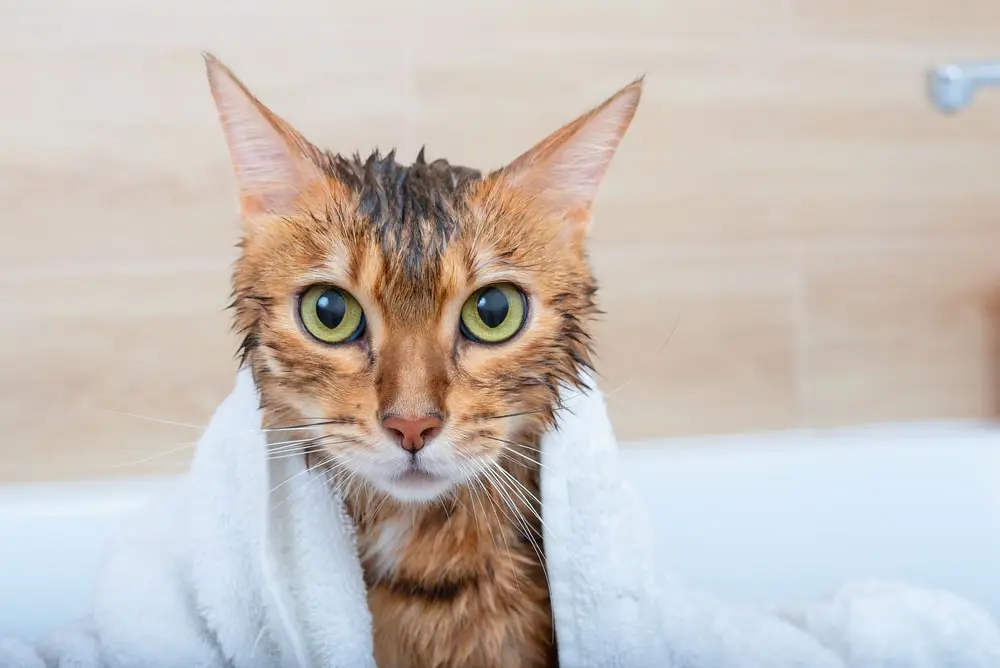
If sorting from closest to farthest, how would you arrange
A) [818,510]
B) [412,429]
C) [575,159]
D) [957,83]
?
1. [412,429]
2. [575,159]
3. [818,510]
4. [957,83]

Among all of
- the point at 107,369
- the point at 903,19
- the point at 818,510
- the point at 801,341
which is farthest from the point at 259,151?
the point at 903,19

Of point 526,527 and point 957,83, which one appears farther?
point 957,83

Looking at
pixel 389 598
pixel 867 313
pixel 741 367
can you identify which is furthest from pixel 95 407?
pixel 867 313

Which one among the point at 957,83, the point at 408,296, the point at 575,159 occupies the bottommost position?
the point at 408,296

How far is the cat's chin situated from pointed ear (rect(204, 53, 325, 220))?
21 centimetres

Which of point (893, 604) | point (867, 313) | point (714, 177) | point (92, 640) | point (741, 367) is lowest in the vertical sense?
point (92, 640)

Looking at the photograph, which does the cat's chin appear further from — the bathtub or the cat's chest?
the bathtub

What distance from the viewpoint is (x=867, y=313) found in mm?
1320

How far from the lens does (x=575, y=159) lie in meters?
0.66

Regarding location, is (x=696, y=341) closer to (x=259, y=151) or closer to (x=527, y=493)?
(x=527, y=493)

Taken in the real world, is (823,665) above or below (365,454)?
below

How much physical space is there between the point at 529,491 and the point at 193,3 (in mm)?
802

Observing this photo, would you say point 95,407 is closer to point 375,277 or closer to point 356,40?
point 356,40

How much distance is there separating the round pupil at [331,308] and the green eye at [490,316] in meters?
0.08
